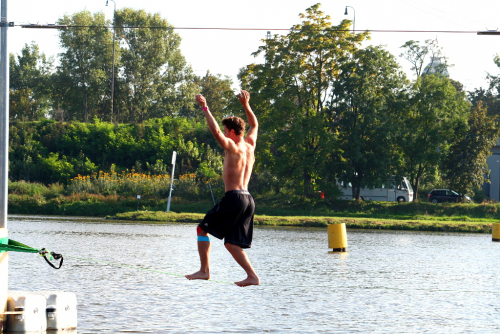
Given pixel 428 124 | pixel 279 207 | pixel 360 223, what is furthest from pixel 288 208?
pixel 428 124

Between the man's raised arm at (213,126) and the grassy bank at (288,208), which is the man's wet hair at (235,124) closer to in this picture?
the man's raised arm at (213,126)

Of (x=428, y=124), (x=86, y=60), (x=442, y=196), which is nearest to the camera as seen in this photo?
(x=428, y=124)

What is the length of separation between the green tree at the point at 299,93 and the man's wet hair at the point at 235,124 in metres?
43.6

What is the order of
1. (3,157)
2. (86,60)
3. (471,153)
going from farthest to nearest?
(86,60), (471,153), (3,157)

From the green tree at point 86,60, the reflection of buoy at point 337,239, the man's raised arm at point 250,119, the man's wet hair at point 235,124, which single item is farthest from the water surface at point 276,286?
the green tree at point 86,60

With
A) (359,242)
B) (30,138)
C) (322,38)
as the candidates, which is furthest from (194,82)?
(359,242)

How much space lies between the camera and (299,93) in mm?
55625

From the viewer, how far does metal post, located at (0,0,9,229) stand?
36.5 feet

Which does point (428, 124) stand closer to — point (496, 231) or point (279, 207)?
point (279, 207)

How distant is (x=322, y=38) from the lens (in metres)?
54.0

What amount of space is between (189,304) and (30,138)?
189 feet

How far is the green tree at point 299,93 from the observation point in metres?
53.3

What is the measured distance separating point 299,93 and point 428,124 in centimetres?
1047

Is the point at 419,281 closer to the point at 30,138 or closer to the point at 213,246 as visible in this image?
the point at 213,246
